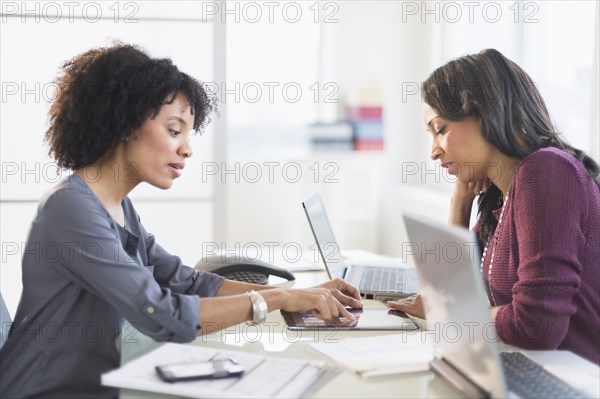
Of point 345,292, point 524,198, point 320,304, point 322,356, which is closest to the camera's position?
point 322,356

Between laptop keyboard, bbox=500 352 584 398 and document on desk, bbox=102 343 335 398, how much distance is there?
306 mm

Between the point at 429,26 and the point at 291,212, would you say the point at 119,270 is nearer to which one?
the point at 291,212

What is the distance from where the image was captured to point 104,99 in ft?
5.52

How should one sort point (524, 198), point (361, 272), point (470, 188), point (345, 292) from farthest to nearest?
point (361, 272) → point (470, 188) → point (345, 292) → point (524, 198)

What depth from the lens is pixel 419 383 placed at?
1351 millimetres

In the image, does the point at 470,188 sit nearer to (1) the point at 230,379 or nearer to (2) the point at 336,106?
(1) the point at 230,379

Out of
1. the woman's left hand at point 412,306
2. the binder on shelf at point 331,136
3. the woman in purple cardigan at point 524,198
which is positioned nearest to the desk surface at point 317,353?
the woman's left hand at point 412,306

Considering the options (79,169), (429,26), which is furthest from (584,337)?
(429,26)

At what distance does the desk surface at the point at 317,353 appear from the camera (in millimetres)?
1298

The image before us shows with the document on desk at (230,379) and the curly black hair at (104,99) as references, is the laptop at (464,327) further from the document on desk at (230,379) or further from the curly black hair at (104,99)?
the curly black hair at (104,99)

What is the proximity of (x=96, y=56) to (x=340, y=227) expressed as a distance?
3466mm

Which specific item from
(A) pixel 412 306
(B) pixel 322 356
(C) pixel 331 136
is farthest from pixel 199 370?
(C) pixel 331 136

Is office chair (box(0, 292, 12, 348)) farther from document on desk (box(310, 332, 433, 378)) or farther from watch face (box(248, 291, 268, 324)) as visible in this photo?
document on desk (box(310, 332, 433, 378))

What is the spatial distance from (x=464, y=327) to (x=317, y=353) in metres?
0.39
